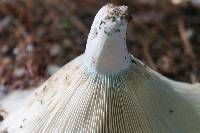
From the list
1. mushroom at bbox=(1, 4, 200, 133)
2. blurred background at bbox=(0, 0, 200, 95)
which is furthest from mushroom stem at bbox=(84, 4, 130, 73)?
blurred background at bbox=(0, 0, 200, 95)

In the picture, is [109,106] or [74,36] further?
[74,36]

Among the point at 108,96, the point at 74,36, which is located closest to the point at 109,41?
the point at 108,96

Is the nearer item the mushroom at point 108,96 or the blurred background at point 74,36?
the mushroom at point 108,96

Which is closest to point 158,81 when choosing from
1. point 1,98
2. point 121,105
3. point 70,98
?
point 121,105

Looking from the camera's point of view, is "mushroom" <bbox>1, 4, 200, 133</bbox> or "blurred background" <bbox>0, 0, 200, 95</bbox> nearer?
"mushroom" <bbox>1, 4, 200, 133</bbox>

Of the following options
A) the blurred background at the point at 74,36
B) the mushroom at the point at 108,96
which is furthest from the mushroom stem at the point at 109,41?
the blurred background at the point at 74,36

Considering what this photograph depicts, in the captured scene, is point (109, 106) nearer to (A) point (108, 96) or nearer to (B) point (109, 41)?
(A) point (108, 96)

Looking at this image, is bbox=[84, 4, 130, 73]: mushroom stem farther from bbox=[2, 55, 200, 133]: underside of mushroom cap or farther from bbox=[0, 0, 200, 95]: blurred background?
bbox=[0, 0, 200, 95]: blurred background

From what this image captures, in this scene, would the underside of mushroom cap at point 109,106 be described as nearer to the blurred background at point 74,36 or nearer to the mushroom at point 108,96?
the mushroom at point 108,96
